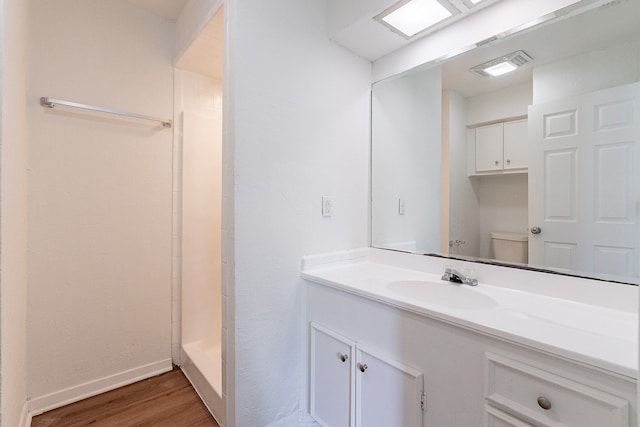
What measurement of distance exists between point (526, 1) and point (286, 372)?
6.63 ft

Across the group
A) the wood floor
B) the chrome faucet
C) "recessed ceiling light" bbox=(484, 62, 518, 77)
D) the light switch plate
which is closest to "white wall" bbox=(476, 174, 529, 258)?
the chrome faucet

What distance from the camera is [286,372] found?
1.45 metres

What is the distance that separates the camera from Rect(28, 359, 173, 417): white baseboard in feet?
5.07

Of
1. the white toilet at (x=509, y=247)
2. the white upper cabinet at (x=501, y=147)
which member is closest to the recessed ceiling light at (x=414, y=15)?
the white upper cabinet at (x=501, y=147)

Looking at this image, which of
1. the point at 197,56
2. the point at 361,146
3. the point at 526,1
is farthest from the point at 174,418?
the point at 526,1

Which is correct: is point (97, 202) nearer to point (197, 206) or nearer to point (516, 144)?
point (197, 206)

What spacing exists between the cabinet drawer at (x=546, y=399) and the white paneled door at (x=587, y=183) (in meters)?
0.57

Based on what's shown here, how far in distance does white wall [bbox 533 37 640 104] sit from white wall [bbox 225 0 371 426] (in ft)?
3.10

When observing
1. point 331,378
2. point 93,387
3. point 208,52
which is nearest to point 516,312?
point 331,378

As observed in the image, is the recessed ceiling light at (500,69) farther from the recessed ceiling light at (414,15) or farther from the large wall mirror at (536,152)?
the recessed ceiling light at (414,15)

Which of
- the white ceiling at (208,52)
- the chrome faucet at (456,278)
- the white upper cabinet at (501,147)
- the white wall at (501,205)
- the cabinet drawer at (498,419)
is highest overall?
the white ceiling at (208,52)

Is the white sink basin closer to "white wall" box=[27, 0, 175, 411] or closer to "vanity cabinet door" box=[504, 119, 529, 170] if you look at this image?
"vanity cabinet door" box=[504, 119, 529, 170]

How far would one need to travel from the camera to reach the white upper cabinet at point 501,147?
1.25m

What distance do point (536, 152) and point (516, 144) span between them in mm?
90
